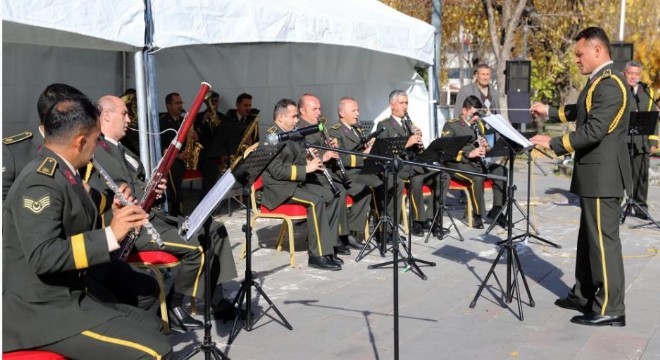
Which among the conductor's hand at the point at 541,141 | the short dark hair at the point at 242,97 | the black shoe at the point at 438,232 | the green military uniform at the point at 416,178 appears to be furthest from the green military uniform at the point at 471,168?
the conductor's hand at the point at 541,141

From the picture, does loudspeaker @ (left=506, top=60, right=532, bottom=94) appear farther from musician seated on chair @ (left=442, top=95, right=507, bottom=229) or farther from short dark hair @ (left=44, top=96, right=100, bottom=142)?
short dark hair @ (left=44, top=96, right=100, bottom=142)

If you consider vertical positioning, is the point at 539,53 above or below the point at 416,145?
above

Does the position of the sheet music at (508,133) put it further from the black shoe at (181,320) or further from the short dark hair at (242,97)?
the short dark hair at (242,97)

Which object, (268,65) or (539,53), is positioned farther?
(539,53)

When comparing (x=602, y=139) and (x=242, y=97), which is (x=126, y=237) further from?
(x=242, y=97)

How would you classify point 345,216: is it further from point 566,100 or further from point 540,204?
point 566,100

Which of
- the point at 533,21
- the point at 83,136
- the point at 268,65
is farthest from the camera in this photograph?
the point at 533,21

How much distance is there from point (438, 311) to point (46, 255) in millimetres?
3415

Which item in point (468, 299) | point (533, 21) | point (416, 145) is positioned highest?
point (533, 21)

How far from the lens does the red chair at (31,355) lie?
3.41 metres

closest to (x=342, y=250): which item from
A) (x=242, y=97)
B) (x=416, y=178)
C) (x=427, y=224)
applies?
(x=416, y=178)

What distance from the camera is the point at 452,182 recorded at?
962 cm

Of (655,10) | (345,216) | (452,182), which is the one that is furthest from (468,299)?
(655,10)

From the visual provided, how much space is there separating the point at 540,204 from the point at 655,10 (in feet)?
41.4
